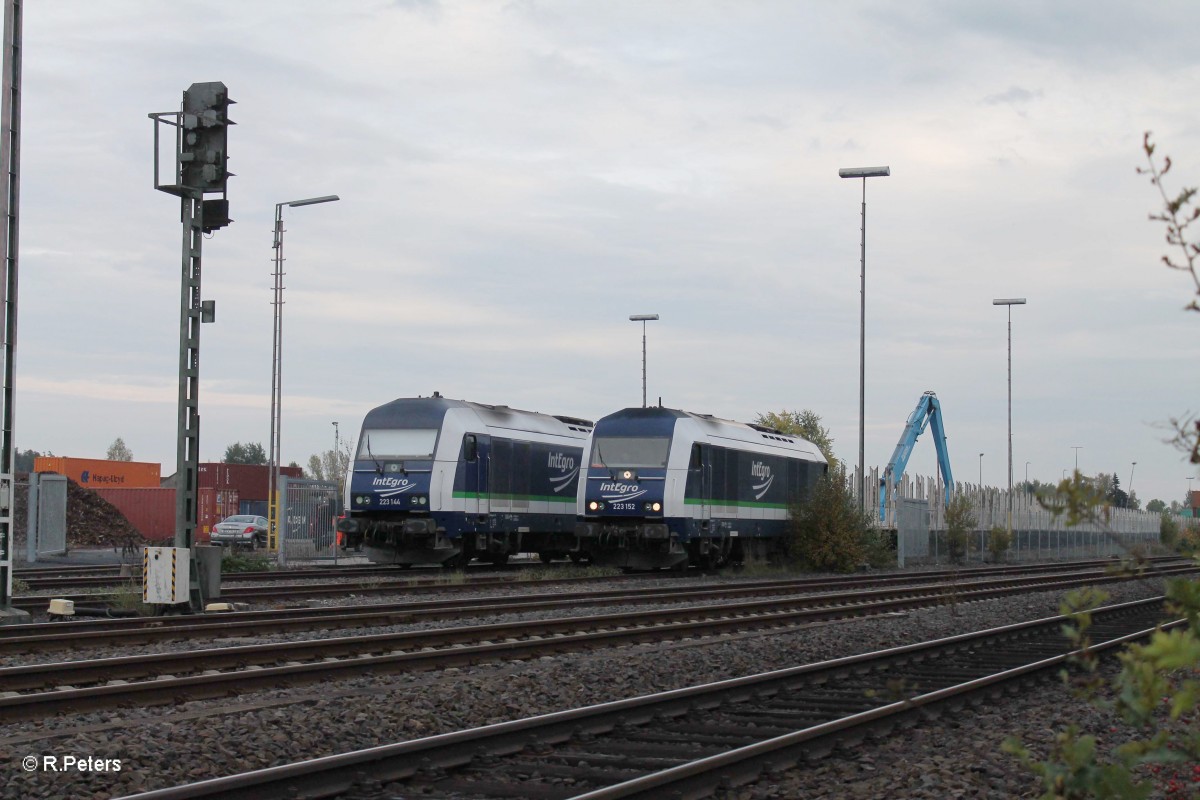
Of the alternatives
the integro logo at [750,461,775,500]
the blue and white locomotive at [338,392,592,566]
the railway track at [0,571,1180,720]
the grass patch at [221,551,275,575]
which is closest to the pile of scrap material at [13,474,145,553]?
the grass patch at [221,551,275,575]

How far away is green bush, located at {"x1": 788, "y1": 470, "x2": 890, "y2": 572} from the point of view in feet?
112

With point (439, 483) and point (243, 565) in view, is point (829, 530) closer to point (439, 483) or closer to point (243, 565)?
point (439, 483)

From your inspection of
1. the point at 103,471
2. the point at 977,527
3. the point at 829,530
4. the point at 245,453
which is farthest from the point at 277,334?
the point at 245,453

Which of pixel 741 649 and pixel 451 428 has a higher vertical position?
pixel 451 428

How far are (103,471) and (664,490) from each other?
53.0 metres

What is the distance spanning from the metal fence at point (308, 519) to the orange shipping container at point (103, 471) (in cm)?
3262

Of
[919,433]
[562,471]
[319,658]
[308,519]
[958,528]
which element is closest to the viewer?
[319,658]

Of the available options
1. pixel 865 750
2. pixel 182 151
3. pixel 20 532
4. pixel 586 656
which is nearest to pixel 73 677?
pixel 586 656

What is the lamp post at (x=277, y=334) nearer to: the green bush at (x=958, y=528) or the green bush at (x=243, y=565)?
the green bush at (x=243, y=565)

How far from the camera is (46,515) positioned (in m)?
34.8

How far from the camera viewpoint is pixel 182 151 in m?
17.3

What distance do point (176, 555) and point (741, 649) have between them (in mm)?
7514

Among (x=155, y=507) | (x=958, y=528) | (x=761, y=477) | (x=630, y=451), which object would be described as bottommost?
(x=958, y=528)

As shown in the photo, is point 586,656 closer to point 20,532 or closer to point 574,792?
point 574,792
